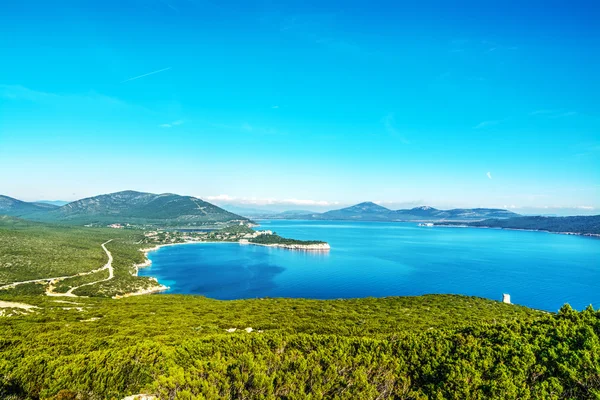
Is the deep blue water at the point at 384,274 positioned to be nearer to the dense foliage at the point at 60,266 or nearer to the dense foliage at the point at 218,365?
the dense foliage at the point at 60,266

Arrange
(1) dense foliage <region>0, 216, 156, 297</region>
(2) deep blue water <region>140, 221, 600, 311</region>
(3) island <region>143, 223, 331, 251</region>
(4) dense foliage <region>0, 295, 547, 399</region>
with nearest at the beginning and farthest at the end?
(4) dense foliage <region>0, 295, 547, 399</region>, (1) dense foliage <region>0, 216, 156, 297</region>, (2) deep blue water <region>140, 221, 600, 311</region>, (3) island <region>143, 223, 331, 251</region>

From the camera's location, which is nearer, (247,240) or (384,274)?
(384,274)

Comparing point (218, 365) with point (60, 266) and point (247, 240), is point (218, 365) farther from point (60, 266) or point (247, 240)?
point (247, 240)

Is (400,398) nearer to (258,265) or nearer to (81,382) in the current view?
(81,382)

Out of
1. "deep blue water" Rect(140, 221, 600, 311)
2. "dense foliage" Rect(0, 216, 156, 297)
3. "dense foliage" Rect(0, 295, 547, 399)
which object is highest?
"dense foliage" Rect(0, 295, 547, 399)

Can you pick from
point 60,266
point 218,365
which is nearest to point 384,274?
point 60,266

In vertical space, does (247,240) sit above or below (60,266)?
below

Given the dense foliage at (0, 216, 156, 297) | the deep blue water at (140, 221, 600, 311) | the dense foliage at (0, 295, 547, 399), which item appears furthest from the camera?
the deep blue water at (140, 221, 600, 311)

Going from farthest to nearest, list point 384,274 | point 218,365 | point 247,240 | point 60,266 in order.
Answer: point 247,240 < point 384,274 < point 60,266 < point 218,365

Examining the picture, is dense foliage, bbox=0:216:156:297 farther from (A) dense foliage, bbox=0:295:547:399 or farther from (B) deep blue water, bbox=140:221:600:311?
(A) dense foliage, bbox=0:295:547:399

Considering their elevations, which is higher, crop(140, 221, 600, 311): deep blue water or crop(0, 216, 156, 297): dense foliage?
crop(0, 216, 156, 297): dense foliage

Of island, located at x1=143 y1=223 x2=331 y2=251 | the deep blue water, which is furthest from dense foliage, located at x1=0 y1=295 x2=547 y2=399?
island, located at x1=143 y1=223 x2=331 y2=251

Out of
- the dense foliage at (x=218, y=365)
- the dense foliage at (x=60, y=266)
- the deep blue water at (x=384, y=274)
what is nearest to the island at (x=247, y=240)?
the deep blue water at (x=384, y=274)
